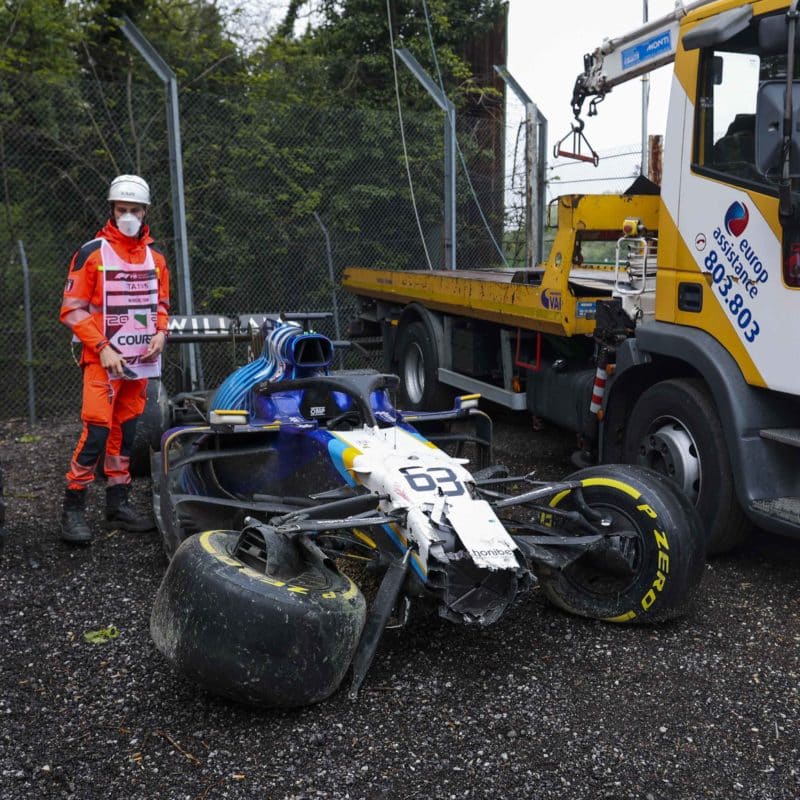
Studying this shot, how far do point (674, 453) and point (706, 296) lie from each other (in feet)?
2.83

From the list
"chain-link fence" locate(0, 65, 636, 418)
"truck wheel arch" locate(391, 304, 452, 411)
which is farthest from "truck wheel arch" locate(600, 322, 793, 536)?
"chain-link fence" locate(0, 65, 636, 418)

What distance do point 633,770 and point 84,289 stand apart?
3948 mm

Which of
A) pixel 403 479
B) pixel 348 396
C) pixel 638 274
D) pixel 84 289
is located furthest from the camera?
pixel 638 274

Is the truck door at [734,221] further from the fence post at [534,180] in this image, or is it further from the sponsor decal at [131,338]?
the fence post at [534,180]

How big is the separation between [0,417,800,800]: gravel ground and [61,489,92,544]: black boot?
65cm

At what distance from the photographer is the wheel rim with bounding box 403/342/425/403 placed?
906cm

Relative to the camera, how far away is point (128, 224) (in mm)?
5566

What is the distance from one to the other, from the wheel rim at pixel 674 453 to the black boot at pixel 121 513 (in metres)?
2.96

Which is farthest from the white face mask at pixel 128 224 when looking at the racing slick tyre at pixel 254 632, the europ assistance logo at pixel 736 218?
the europ assistance logo at pixel 736 218

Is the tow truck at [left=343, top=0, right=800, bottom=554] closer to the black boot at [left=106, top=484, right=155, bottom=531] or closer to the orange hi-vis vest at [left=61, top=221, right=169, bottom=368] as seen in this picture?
the orange hi-vis vest at [left=61, top=221, right=169, bottom=368]

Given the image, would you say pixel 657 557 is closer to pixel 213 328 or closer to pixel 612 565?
pixel 612 565

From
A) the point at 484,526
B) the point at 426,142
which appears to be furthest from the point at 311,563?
the point at 426,142

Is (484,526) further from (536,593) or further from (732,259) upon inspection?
(732,259)

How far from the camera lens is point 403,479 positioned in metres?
4.07
